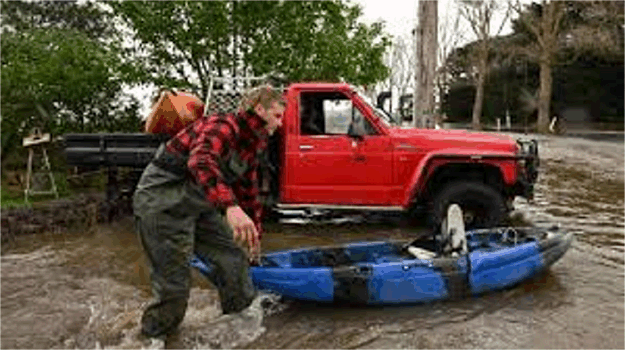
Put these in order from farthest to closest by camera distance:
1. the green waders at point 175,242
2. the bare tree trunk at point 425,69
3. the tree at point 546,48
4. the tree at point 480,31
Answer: the tree at point 480,31, the tree at point 546,48, the bare tree trunk at point 425,69, the green waders at point 175,242

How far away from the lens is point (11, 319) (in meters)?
6.56

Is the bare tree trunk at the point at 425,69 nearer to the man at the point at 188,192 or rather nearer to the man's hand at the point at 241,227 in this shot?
the man at the point at 188,192

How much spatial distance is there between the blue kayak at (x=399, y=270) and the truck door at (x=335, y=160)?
7.17ft

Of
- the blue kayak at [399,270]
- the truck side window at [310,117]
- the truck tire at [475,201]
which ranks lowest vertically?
the blue kayak at [399,270]

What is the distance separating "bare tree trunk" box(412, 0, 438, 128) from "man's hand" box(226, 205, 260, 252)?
30.3 feet

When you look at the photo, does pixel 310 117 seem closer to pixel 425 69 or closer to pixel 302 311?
pixel 302 311

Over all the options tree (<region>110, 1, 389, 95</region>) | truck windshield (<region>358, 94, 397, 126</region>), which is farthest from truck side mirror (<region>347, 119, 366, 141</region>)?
tree (<region>110, 1, 389, 95</region>)

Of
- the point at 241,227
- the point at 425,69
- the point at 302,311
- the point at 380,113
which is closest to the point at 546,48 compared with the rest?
the point at 425,69

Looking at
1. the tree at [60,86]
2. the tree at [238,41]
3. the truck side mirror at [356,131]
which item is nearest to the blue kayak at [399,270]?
the truck side mirror at [356,131]

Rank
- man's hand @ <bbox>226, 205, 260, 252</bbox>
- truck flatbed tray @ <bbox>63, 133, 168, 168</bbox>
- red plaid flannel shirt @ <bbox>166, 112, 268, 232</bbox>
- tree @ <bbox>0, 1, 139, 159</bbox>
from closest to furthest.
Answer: man's hand @ <bbox>226, 205, 260, 252</bbox>, red plaid flannel shirt @ <bbox>166, 112, 268, 232</bbox>, truck flatbed tray @ <bbox>63, 133, 168, 168</bbox>, tree @ <bbox>0, 1, 139, 159</bbox>

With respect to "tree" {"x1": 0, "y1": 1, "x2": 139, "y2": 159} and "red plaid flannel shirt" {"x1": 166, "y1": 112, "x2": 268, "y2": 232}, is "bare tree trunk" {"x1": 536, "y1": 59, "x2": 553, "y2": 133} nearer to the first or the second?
"tree" {"x1": 0, "y1": 1, "x2": 139, "y2": 159}

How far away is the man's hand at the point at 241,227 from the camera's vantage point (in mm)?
4594

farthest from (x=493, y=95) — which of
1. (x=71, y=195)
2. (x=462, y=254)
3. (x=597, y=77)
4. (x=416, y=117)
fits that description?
(x=462, y=254)

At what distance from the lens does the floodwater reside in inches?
229
